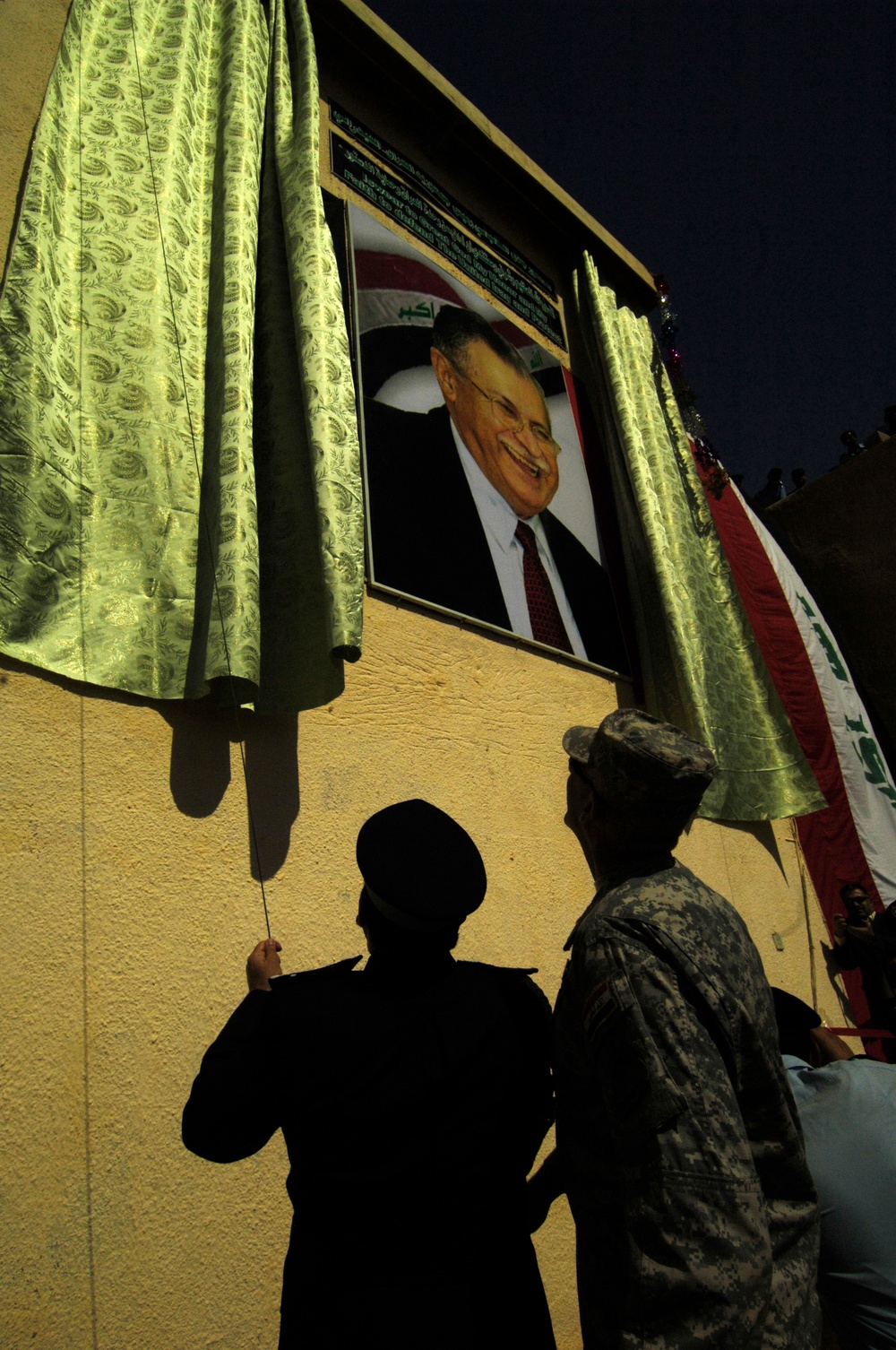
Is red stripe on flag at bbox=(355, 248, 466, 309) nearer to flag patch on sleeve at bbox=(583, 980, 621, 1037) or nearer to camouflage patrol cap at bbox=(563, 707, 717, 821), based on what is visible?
camouflage patrol cap at bbox=(563, 707, 717, 821)

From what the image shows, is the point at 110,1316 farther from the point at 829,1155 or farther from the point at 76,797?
the point at 829,1155

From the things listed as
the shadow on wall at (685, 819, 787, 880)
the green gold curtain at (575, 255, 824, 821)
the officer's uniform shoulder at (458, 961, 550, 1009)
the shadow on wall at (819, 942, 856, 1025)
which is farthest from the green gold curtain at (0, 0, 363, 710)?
the shadow on wall at (819, 942, 856, 1025)

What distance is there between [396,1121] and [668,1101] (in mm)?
316

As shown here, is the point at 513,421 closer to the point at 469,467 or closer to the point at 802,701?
the point at 469,467

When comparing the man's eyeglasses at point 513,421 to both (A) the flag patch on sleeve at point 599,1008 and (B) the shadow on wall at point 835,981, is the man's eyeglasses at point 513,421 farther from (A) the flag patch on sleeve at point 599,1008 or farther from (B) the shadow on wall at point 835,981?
(A) the flag patch on sleeve at point 599,1008

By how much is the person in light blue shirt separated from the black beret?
0.72m

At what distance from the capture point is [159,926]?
1776 millimetres

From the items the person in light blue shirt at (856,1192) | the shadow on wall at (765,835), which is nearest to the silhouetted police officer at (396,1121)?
the person in light blue shirt at (856,1192)

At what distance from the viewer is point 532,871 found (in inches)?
102

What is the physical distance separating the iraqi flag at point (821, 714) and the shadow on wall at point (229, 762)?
8.91 ft

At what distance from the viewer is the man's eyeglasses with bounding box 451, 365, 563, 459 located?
11.5 feet

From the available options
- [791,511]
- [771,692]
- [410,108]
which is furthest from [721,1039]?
[791,511]

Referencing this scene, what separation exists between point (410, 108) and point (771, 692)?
122 inches

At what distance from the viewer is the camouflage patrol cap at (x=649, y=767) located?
3.97 ft
